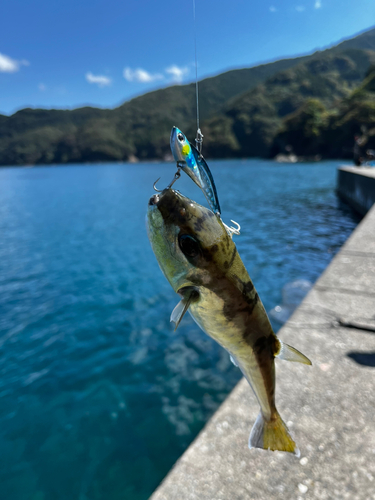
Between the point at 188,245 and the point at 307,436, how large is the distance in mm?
3105

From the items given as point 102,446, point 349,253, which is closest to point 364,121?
point 349,253

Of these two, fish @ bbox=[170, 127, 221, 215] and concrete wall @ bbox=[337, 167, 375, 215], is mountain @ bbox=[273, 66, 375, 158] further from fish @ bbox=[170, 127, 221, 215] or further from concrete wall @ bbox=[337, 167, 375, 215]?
fish @ bbox=[170, 127, 221, 215]

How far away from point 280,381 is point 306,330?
137cm

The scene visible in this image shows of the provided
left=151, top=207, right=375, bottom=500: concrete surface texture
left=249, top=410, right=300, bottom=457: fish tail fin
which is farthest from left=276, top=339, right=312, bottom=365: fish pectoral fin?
left=151, top=207, right=375, bottom=500: concrete surface texture

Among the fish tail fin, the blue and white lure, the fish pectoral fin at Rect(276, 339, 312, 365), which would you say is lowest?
the fish tail fin

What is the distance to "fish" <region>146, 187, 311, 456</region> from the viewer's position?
1.18m

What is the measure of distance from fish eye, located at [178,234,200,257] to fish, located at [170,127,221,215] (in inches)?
10.2

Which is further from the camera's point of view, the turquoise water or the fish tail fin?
the turquoise water

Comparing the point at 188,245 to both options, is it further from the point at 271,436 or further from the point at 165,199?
the point at 271,436

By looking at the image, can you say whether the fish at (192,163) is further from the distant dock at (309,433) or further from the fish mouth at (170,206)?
the distant dock at (309,433)

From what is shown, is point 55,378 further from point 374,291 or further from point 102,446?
point 374,291

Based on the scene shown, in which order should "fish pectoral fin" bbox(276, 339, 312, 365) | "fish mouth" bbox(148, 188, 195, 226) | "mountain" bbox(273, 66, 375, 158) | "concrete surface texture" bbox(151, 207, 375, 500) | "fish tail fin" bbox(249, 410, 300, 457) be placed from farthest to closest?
1. "mountain" bbox(273, 66, 375, 158)
2. "concrete surface texture" bbox(151, 207, 375, 500)
3. "fish tail fin" bbox(249, 410, 300, 457)
4. "fish pectoral fin" bbox(276, 339, 312, 365)
5. "fish mouth" bbox(148, 188, 195, 226)

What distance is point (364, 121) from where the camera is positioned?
10156cm

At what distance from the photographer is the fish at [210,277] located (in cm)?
118
